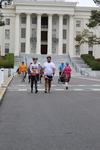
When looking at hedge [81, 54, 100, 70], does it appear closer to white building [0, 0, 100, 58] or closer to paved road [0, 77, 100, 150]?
white building [0, 0, 100, 58]

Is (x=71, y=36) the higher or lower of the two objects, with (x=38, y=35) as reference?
lower

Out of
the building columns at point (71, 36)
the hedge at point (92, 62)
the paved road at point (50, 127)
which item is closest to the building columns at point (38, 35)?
the building columns at point (71, 36)

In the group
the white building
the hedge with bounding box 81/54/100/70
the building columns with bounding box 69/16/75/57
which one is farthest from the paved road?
the white building

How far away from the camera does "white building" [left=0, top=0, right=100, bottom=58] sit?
110312 millimetres

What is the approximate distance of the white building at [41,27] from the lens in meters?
110

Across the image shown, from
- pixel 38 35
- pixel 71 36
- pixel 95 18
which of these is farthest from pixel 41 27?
pixel 95 18

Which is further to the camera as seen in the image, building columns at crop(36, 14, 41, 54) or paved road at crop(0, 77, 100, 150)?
building columns at crop(36, 14, 41, 54)

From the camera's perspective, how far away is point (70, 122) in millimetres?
13695

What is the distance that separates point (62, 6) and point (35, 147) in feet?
335

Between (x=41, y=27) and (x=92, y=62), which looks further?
(x=41, y=27)

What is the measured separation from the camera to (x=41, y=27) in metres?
112

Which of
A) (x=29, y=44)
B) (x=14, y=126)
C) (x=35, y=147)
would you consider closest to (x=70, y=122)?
(x=14, y=126)

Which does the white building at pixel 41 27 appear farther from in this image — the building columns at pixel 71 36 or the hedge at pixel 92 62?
the hedge at pixel 92 62

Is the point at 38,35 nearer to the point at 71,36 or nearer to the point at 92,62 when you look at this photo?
the point at 71,36
